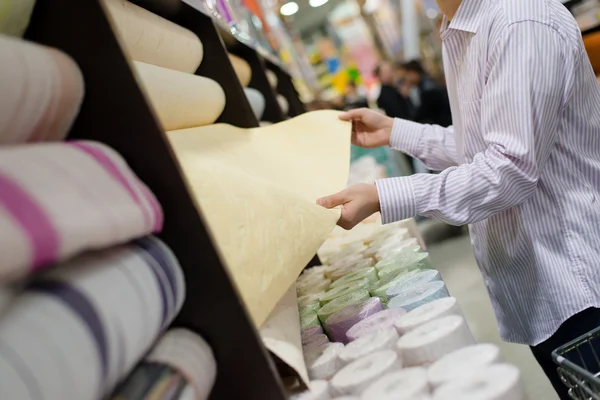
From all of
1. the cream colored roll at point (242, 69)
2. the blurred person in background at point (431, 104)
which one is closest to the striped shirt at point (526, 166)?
the cream colored roll at point (242, 69)

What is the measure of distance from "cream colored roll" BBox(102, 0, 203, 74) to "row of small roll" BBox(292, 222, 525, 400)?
64cm

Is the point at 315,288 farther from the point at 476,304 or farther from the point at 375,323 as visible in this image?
the point at 476,304

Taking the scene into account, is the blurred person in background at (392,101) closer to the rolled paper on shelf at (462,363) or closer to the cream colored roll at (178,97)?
the cream colored roll at (178,97)

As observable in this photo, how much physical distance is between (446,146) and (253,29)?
191cm

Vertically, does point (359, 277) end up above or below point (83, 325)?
below

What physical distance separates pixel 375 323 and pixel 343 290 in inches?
10.8

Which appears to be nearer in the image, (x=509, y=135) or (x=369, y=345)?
(x=369, y=345)

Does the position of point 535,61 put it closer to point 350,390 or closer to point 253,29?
point 350,390

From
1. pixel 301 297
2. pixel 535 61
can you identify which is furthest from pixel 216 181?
pixel 535 61

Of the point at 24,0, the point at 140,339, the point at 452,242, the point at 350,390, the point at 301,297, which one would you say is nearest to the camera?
the point at 140,339

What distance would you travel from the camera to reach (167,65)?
1465 millimetres

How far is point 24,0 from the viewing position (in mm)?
727

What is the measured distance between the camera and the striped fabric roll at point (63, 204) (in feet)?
1.54

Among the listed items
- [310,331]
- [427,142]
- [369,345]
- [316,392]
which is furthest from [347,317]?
[427,142]
